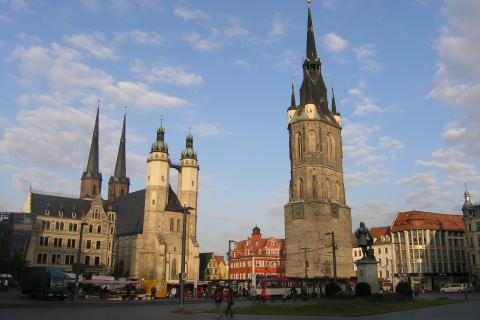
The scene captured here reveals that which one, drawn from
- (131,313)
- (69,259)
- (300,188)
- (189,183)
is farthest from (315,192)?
(131,313)

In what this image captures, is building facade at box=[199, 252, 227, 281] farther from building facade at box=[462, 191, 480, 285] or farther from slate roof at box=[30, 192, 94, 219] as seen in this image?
building facade at box=[462, 191, 480, 285]

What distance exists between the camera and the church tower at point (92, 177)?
121m

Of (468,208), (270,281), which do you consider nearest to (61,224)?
(270,281)

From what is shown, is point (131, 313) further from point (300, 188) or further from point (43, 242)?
point (43, 242)

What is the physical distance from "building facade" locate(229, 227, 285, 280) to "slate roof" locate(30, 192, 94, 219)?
125ft

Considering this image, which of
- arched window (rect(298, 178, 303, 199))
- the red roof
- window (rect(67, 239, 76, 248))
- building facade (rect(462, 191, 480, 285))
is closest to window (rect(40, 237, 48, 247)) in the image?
window (rect(67, 239, 76, 248))

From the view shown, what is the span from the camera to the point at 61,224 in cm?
8712

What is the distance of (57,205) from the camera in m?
89.1

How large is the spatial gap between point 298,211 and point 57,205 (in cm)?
4420

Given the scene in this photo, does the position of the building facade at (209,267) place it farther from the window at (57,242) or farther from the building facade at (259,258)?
the window at (57,242)

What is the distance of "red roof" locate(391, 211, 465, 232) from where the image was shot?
94.4m

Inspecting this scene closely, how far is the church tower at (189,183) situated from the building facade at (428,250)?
4032cm

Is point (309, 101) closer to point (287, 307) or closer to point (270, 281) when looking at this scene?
point (270, 281)

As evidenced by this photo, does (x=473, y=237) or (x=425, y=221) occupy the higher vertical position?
(x=425, y=221)
